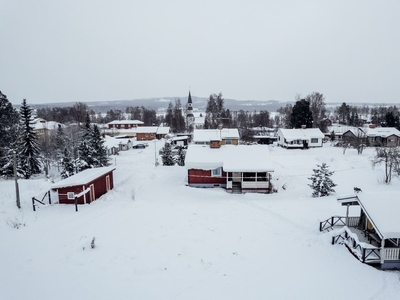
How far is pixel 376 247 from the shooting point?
38.7ft

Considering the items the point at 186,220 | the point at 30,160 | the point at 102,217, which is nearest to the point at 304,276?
the point at 186,220

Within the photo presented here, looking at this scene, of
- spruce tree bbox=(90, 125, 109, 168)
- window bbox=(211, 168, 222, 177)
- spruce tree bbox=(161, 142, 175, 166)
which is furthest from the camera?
spruce tree bbox=(161, 142, 175, 166)

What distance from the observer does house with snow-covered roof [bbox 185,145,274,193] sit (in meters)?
24.8

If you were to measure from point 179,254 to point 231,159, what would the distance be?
15.5 metres

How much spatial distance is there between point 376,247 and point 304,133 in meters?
40.4

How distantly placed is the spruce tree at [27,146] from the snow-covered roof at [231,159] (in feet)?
63.3

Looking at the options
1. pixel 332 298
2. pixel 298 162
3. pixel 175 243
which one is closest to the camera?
pixel 332 298

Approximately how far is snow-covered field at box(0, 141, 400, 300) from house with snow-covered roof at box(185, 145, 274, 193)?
4755 millimetres

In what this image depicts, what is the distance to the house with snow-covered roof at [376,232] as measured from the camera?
36.9 feet

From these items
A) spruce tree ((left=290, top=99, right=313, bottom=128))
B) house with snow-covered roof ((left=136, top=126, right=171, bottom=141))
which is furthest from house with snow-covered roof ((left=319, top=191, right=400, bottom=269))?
house with snow-covered roof ((left=136, top=126, right=171, bottom=141))

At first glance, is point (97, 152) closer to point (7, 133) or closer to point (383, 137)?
point (7, 133)

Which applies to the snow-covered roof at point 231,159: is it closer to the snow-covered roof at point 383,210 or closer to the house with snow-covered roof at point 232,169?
the house with snow-covered roof at point 232,169

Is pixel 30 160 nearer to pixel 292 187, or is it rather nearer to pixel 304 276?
pixel 292 187

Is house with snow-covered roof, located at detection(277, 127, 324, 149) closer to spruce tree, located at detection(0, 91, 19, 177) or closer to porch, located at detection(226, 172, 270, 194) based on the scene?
porch, located at detection(226, 172, 270, 194)
